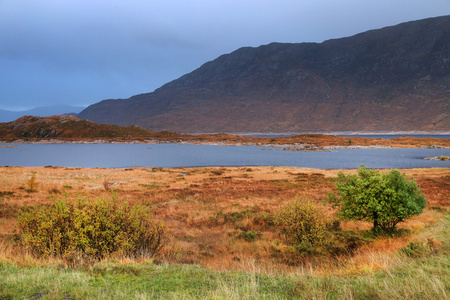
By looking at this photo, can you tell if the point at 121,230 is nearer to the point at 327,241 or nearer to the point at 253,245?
the point at 253,245

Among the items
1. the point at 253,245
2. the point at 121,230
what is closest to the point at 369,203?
the point at 253,245

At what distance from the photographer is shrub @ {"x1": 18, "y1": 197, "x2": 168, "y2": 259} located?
30.3 ft

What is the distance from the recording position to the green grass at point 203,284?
529 centimetres

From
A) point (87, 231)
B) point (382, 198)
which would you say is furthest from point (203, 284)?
point (382, 198)

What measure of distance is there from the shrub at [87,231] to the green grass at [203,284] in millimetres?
1708

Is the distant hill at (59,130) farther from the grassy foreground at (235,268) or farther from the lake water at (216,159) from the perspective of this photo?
the grassy foreground at (235,268)

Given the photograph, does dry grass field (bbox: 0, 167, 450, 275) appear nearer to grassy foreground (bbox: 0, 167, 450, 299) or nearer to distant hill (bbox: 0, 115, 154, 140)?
grassy foreground (bbox: 0, 167, 450, 299)

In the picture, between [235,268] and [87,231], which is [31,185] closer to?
[87,231]

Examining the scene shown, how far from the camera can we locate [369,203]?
14273mm

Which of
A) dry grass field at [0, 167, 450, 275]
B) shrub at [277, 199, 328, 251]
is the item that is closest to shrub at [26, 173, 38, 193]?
dry grass field at [0, 167, 450, 275]

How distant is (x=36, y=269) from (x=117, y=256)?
2.33 meters

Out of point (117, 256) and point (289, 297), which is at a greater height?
point (289, 297)

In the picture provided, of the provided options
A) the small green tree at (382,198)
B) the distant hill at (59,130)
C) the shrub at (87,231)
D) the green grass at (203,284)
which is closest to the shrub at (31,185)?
the shrub at (87,231)

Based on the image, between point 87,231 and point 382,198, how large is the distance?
13804 millimetres
